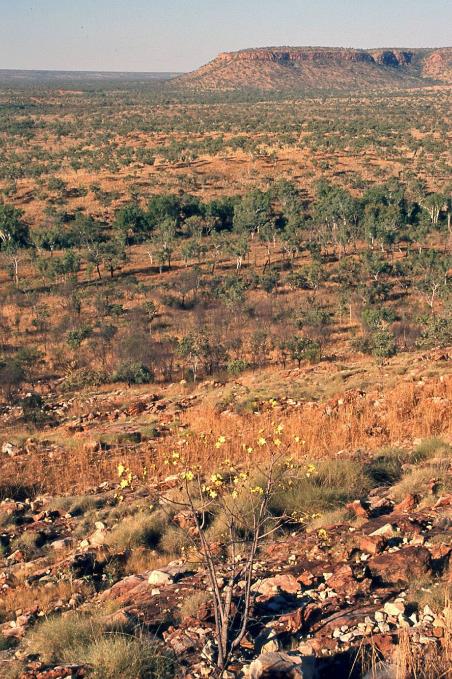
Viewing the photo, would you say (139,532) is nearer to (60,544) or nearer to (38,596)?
(60,544)

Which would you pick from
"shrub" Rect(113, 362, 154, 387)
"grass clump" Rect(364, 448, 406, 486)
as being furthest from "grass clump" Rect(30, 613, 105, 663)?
"shrub" Rect(113, 362, 154, 387)

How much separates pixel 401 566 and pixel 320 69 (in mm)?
167238

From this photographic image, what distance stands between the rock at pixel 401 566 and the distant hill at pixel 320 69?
14639cm

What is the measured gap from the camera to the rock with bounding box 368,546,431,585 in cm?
454

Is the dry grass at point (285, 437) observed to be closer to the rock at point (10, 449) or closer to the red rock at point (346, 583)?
the rock at point (10, 449)

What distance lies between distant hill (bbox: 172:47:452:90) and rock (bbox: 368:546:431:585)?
146 metres

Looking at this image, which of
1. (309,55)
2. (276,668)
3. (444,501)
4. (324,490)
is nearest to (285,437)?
(324,490)

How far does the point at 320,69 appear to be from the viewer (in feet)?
511

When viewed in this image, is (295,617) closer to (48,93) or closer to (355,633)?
(355,633)

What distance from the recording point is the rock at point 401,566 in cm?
454

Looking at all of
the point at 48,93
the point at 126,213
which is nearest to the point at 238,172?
the point at 126,213

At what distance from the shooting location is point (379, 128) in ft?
210

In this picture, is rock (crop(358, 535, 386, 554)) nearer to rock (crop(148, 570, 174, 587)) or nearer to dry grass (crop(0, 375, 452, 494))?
rock (crop(148, 570, 174, 587))

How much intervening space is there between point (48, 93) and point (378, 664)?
131 meters
